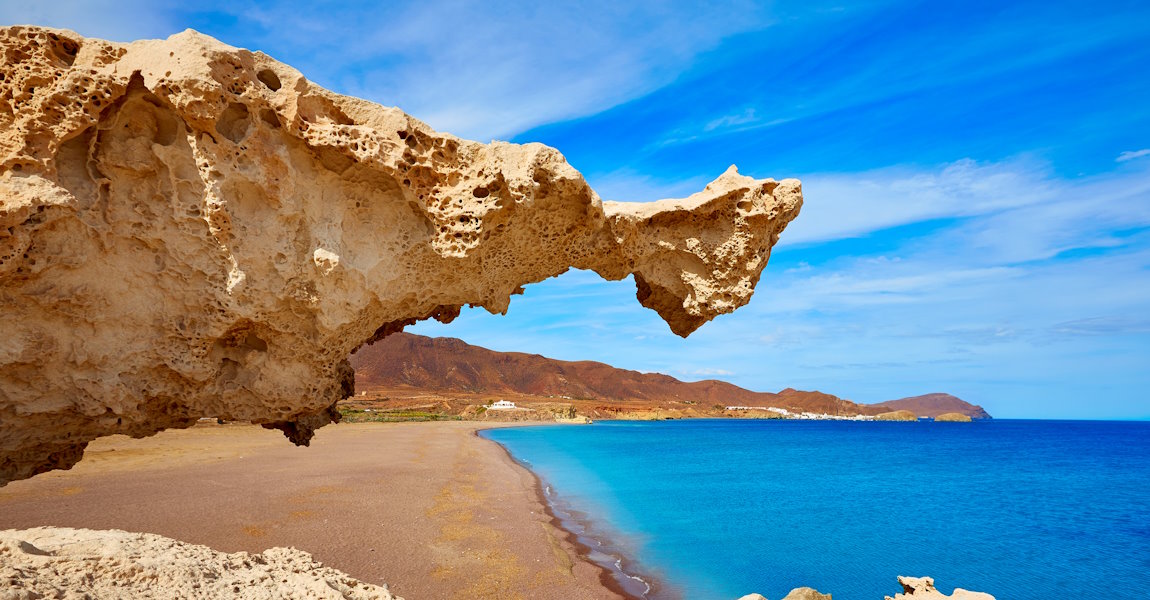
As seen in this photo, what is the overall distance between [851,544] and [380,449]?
1904 cm

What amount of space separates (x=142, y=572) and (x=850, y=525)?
799 inches

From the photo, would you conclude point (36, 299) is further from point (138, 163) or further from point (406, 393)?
point (406, 393)

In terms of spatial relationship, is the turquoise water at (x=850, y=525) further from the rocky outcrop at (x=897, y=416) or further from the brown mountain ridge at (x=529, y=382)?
the rocky outcrop at (x=897, y=416)

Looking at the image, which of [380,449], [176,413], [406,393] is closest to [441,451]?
[380,449]

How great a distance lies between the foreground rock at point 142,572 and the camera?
3480mm

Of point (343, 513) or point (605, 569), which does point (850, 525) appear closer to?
point (605, 569)

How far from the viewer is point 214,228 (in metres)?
4.71

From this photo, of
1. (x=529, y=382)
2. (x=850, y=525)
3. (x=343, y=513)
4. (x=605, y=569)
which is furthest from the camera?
(x=529, y=382)

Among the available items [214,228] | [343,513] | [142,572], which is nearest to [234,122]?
[214,228]

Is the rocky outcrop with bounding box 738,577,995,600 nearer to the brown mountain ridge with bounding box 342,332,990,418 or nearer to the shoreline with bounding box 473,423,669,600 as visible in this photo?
the shoreline with bounding box 473,423,669,600

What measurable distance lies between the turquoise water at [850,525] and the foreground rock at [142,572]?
8.17m

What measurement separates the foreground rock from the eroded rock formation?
4.34 feet

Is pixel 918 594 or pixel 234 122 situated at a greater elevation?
pixel 234 122

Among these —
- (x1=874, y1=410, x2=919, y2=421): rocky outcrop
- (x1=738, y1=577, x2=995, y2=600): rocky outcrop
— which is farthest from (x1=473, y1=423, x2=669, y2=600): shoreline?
(x1=874, y1=410, x2=919, y2=421): rocky outcrop
